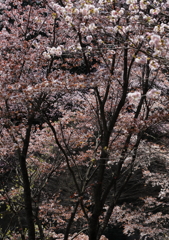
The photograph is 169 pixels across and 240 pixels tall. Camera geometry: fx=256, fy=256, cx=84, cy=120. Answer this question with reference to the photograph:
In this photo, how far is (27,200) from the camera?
20.4 feet

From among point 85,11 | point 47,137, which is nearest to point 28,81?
point 85,11

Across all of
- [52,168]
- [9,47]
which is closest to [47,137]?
[52,168]

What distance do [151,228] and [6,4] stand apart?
961 centimetres

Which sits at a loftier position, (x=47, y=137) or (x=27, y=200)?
(x=47, y=137)

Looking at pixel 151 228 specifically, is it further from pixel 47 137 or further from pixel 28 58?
pixel 28 58

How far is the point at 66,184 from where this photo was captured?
1168cm

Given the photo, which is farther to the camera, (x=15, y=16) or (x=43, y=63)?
(x=15, y=16)

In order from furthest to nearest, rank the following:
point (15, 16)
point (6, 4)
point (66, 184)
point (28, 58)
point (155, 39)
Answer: point (66, 184), point (6, 4), point (15, 16), point (28, 58), point (155, 39)

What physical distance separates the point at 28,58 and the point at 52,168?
3.94 metres

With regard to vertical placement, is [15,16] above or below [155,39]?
above

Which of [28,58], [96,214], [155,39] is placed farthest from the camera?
[28,58]

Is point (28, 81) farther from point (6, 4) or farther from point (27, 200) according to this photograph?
point (6, 4)

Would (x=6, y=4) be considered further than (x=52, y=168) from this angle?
No

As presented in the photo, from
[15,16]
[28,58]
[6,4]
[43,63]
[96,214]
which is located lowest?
[96,214]
